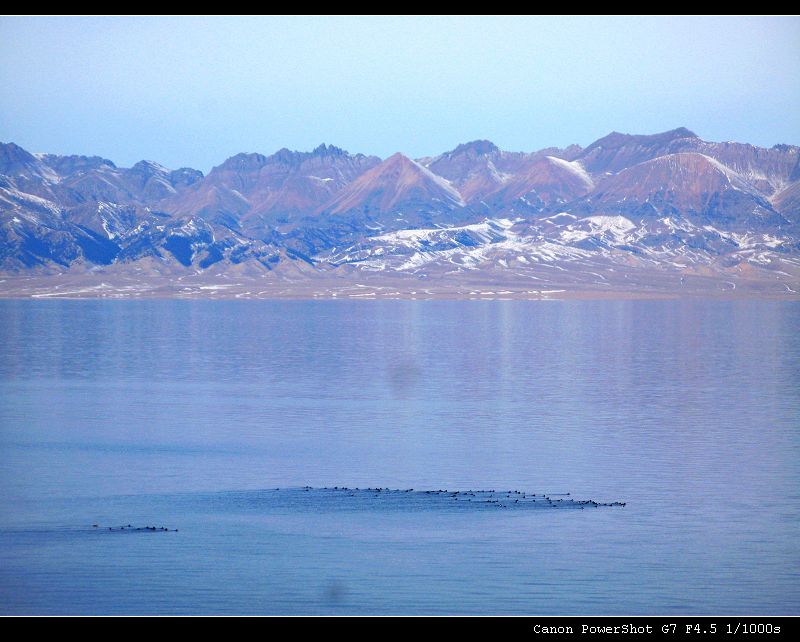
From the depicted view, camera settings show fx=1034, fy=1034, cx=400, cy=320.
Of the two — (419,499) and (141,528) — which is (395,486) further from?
(141,528)

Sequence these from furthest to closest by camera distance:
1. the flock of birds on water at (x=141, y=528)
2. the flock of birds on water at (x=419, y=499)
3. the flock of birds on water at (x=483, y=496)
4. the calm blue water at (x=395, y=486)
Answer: the flock of birds on water at (x=483, y=496) < the flock of birds on water at (x=419, y=499) < the flock of birds on water at (x=141, y=528) < the calm blue water at (x=395, y=486)

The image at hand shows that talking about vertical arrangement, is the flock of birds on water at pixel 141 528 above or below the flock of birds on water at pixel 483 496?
above

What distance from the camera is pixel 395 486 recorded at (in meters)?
59.5

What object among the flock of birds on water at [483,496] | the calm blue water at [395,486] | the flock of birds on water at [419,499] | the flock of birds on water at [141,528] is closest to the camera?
the calm blue water at [395,486]

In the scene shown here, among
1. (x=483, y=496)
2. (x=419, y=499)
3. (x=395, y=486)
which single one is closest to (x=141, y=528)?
(x=419, y=499)

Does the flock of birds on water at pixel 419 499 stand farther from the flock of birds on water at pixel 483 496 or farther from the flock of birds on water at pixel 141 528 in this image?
the flock of birds on water at pixel 141 528

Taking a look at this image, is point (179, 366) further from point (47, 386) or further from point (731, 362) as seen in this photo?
point (731, 362)

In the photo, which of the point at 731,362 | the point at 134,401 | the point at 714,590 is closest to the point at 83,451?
the point at 134,401

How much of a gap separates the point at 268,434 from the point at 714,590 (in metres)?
44.4

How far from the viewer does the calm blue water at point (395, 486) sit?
4034 centimetres

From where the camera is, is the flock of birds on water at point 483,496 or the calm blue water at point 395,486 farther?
the flock of birds on water at point 483,496

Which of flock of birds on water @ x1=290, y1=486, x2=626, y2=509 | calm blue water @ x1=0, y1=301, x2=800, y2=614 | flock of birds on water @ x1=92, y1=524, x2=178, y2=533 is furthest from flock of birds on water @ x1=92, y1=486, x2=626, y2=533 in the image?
flock of birds on water @ x1=92, y1=524, x2=178, y2=533

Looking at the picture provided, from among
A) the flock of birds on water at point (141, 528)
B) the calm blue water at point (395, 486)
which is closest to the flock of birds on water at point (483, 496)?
the calm blue water at point (395, 486)

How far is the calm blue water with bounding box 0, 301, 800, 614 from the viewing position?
4034cm
